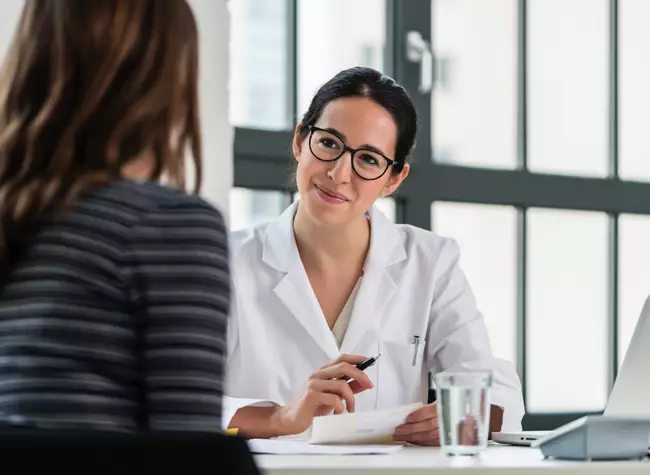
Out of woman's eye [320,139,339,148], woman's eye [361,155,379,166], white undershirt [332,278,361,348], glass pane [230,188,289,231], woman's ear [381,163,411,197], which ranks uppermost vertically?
woman's eye [320,139,339,148]

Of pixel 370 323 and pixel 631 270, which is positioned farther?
pixel 631 270

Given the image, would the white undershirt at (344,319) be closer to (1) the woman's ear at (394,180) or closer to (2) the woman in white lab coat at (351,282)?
(2) the woman in white lab coat at (351,282)

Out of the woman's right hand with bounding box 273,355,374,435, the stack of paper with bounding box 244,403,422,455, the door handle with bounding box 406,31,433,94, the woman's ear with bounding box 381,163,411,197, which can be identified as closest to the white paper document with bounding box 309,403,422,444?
the stack of paper with bounding box 244,403,422,455

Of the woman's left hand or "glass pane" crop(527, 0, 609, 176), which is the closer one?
the woman's left hand

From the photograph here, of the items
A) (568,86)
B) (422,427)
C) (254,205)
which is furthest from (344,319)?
(568,86)

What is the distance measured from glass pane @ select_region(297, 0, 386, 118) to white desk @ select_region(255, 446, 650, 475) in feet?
6.03

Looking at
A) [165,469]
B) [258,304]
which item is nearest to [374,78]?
[258,304]

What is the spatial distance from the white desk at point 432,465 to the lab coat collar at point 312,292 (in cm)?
79

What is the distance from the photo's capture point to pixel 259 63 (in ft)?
10.2

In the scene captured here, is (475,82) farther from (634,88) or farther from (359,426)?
(359,426)

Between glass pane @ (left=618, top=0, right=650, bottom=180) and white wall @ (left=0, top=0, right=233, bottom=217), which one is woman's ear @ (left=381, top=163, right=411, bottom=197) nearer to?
white wall @ (left=0, top=0, right=233, bottom=217)

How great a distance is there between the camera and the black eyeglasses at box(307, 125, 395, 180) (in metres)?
2.36

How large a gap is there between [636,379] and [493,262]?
1.79m

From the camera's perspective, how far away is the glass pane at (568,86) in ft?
11.5
